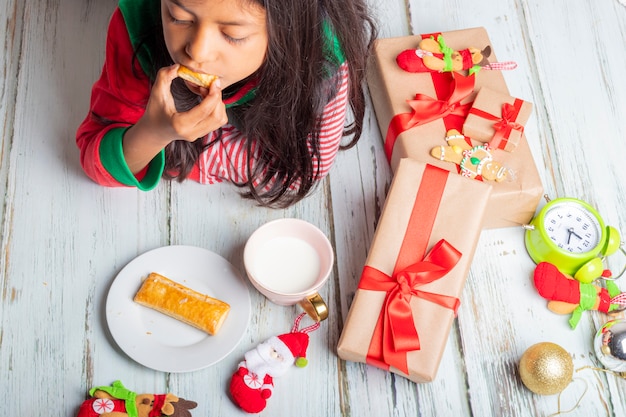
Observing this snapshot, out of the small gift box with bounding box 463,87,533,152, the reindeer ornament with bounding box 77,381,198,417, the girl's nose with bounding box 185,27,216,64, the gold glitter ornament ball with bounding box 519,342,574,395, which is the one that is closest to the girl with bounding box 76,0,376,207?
the girl's nose with bounding box 185,27,216,64

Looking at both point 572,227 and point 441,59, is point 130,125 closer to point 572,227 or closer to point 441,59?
point 441,59

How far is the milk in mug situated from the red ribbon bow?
0.10 metres

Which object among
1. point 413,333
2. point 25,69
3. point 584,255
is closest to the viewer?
point 413,333

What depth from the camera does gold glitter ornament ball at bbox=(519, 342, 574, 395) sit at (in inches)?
43.9

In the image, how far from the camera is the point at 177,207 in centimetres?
130

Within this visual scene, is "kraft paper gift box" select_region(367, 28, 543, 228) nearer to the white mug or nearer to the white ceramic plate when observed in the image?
the white mug

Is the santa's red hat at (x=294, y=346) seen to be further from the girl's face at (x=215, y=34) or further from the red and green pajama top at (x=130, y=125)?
the girl's face at (x=215, y=34)

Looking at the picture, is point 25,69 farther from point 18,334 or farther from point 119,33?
point 18,334

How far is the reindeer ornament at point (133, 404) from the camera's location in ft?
3.57

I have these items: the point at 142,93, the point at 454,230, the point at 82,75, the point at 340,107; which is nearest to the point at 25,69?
the point at 82,75

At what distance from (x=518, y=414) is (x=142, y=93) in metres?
0.84

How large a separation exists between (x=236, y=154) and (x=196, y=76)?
0.32 meters

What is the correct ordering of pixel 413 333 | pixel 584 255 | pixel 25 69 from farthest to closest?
pixel 25 69
pixel 584 255
pixel 413 333

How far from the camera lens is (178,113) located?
1.02m
